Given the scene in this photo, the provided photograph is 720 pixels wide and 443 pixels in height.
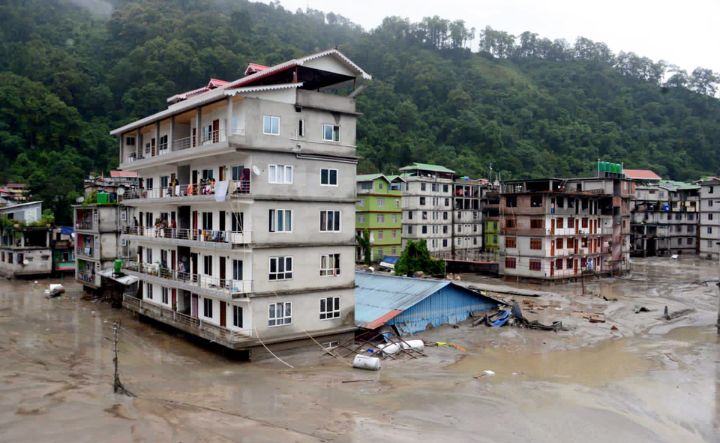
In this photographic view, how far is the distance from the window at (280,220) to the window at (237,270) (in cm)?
240

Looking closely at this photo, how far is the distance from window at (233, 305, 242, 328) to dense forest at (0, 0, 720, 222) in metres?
57.7

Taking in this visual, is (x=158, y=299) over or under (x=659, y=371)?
over

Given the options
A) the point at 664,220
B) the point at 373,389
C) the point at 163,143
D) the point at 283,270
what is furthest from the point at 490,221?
the point at 373,389

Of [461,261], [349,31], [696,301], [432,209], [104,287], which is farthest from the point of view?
[349,31]

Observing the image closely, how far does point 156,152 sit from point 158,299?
9.44 meters

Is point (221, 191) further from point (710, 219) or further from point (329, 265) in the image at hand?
point (710, 219)

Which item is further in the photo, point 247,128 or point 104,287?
point 104,287

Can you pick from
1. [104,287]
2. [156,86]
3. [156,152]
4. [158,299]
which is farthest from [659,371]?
[156,86]

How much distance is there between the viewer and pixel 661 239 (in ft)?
303

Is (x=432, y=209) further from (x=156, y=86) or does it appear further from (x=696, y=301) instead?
(x=156, y=86)

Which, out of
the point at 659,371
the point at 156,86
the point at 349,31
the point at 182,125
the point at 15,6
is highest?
the point at 349,31

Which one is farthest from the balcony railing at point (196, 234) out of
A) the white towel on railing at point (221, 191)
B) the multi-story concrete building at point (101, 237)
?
the multi-story concrete building at point (101, 237)

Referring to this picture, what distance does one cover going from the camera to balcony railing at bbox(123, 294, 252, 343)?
26672mm

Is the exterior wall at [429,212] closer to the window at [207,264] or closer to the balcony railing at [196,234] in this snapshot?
the balcony railing at [196,234]
